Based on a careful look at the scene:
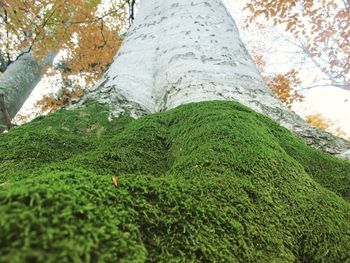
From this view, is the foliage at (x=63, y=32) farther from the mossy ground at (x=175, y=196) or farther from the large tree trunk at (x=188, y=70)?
the mossy ground at (x=175, y=196)

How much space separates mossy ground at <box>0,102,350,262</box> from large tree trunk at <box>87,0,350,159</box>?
0.50 m

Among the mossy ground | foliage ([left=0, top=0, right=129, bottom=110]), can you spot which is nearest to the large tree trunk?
the mossy ground

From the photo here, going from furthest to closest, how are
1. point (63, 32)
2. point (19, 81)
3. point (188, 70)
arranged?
point (63, 32) → point (19, 81) → point (188, 70)

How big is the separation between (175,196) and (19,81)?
5.55 metres

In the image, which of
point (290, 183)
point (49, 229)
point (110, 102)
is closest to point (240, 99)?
point (110, 102)

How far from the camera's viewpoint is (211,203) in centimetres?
91

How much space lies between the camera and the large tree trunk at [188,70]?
2.38 metres

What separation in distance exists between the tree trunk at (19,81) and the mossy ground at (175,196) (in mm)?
3302

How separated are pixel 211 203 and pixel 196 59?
6.98ft

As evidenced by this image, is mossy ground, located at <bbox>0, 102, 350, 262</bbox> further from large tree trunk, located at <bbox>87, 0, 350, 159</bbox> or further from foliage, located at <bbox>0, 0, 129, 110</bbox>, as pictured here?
foliage, located at <bbox>0, 0, 129, 110</bbox>

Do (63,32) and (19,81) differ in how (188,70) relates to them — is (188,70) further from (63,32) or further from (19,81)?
(63,32)

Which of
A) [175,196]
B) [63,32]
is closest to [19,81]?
[63,32]

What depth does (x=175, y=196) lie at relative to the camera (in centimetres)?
87

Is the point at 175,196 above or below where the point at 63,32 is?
below
